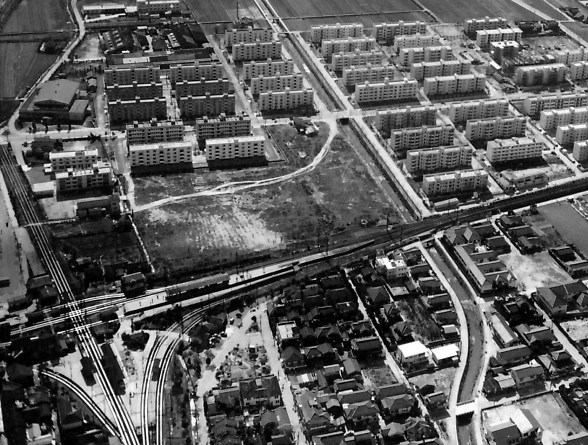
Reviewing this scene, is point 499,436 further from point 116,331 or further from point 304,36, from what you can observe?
point 304,36

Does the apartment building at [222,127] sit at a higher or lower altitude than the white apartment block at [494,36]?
higher

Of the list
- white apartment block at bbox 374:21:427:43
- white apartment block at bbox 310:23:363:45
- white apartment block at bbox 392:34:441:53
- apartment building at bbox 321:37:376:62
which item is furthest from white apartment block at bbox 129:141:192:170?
white apartment block at bbox 374:21:427:43

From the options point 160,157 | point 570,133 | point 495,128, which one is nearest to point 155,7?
point 160,157

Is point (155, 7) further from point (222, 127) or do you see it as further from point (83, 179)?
point (83, 179)

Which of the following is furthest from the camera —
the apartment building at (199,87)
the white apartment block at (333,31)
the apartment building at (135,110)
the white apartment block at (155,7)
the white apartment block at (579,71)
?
the white apartment block at (155,7)

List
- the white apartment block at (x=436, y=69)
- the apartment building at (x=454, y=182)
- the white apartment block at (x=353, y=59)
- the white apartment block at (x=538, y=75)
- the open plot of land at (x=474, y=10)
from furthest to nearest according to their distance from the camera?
1. the open plot of land at (x=474, y=10)
2. the white apartment block at (x=353, y=59)
3. the white apartment block at (x=436, y=69)
4. the white apartment block at (x=538, y=75)
5. the apartment building at (x=454, y=182)

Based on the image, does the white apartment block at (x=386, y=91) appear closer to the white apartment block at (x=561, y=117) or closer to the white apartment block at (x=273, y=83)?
the white apartment block at (x=273, y=83)

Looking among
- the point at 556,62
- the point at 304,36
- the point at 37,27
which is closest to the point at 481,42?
the point at 556,62

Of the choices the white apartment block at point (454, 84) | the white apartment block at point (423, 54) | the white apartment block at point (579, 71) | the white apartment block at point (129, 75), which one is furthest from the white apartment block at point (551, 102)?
the white apartment block at point (129, 75)
